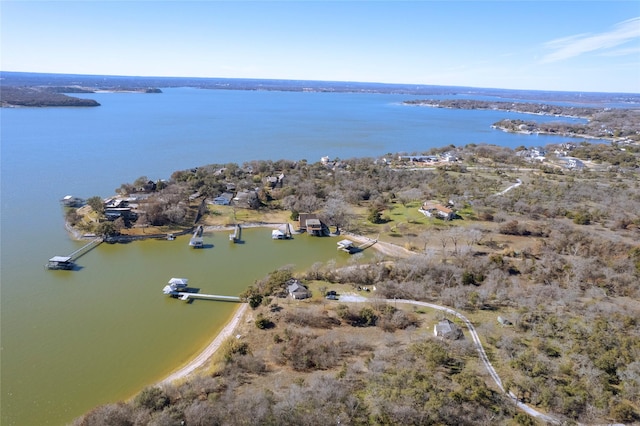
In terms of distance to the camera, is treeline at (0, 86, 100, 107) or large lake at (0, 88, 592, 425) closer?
large lake at (0, 88, 592, 425)

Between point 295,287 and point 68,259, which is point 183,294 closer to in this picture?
point 295,287

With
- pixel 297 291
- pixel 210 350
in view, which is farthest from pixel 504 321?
pixel 210 350

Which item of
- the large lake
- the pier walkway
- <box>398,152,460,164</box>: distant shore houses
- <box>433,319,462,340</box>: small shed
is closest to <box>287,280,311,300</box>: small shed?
the large lake

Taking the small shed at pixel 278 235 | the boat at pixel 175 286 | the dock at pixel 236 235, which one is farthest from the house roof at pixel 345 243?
the boat at pixel 175 286

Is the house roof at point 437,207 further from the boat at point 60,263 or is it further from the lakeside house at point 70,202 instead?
the lakeside house at point 70,202

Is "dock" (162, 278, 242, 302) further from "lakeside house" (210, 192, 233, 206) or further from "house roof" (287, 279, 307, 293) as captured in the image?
"lakeside house" (210, 192, 233, 206)

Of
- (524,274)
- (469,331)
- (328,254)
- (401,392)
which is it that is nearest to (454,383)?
(401,392)
